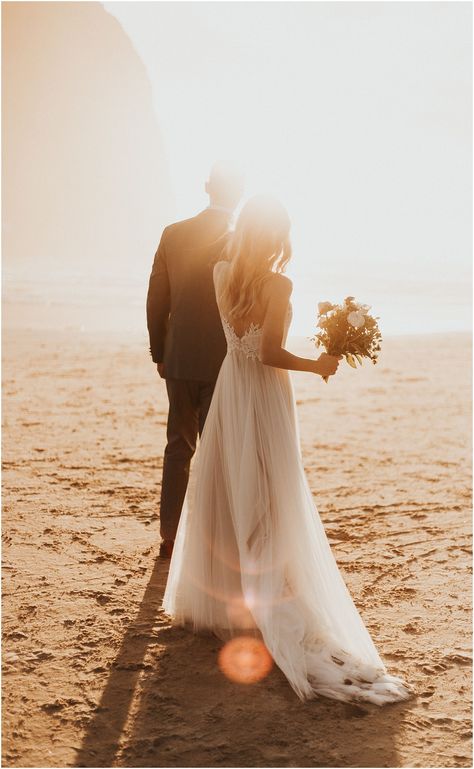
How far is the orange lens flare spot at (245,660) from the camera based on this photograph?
3.79 metres

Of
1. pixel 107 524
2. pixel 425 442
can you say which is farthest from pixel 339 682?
pixel 425 442

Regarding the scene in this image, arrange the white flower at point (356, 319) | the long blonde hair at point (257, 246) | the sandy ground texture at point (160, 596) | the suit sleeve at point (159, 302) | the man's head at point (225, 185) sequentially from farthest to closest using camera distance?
the suit sleeve at point (159, 302), the man's head at point (225, 185), the white flower at point (356, 319), the long blonde hair at point (257, 246), the sandy ground texture at point (160, 596)

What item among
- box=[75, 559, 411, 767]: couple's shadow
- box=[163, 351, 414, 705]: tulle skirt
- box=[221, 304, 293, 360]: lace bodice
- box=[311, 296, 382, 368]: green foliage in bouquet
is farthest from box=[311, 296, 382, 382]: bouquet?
box=[75, 559, 411, 767]: couple's shadow

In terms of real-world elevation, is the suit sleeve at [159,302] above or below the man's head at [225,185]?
below

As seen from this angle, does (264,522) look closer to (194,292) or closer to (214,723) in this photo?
(214,723)

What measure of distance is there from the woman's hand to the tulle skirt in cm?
28

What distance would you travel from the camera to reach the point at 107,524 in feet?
19.5

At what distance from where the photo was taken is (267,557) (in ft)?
13.1

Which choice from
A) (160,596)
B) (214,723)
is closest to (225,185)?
(160,596)

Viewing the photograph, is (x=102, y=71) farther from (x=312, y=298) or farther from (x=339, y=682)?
(x=339, y=682)

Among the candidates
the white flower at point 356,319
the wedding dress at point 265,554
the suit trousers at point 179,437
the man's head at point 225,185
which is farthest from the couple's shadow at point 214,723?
the man's head at point 225,185

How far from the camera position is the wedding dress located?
374 cm

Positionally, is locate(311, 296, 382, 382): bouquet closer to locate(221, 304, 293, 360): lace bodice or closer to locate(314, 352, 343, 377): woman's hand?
locate(314, 352, 343, 377): woman's hand

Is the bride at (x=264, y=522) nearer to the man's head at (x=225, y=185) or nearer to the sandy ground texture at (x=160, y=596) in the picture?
the sandy ground texture at (x=160, y=596)
